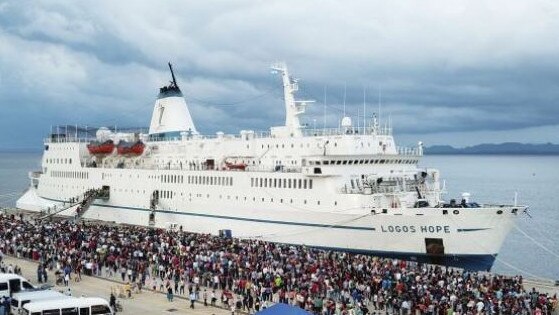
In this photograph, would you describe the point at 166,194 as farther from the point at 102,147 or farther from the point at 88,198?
the point at 102,147

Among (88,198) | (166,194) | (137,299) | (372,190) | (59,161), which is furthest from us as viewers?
(59,161)

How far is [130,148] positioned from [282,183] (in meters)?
20.1

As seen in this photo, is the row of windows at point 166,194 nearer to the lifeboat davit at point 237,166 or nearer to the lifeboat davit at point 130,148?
the lifeboat davit at point 237,166

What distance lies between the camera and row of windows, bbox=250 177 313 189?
127ft

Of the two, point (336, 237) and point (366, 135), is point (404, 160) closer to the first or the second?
point (366, 135)

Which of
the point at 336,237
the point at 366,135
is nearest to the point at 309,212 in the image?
the point at 336,237

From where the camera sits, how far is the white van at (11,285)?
80.8ft

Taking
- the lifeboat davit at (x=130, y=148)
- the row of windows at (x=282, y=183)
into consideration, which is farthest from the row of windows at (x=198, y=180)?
the lifeboat davit at (x=130, y=148)

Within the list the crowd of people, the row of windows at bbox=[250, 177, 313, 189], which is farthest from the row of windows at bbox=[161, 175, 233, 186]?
the crowd of people

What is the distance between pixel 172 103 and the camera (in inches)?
2221

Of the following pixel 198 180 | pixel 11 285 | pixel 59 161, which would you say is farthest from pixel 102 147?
pixel 11 285

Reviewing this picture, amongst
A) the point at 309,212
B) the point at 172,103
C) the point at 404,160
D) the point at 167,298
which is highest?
the point at 172,103

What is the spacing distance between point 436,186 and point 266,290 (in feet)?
55.5

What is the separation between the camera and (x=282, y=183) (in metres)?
39.7
